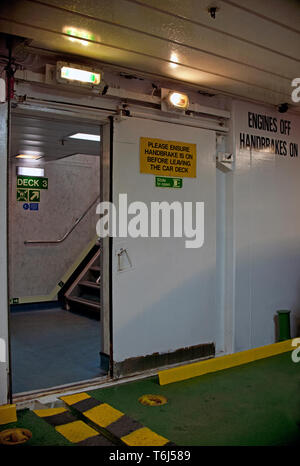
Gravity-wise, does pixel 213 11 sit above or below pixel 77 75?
above

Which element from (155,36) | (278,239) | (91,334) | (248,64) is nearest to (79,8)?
(155,36)

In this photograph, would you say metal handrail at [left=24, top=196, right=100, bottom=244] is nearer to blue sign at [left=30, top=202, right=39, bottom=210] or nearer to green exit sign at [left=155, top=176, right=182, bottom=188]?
blue sign at [left=30, top=202, right=39, bottom=210]

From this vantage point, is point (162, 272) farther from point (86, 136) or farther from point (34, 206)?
point (34, 206)

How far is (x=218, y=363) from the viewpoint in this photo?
183 inches

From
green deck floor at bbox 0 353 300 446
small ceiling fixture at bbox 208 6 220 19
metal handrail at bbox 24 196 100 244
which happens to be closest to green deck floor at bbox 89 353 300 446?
green deck floor at bbox 0 353 300 446

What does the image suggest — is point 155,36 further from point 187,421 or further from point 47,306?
point 47,306

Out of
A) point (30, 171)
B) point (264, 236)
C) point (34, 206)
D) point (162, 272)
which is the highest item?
point (30, 171)

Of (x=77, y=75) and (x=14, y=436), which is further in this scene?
(x=77, y=75)

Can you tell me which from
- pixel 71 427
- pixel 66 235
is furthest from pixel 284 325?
pixel 66 235

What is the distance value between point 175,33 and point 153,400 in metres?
3.02

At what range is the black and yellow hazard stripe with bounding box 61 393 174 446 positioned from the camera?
3057 millimetres

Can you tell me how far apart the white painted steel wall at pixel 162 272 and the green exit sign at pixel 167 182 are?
0.05m

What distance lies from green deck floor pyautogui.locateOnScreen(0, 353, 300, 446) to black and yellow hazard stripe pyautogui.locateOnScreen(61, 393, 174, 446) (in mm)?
93

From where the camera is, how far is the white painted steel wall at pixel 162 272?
4410 millimetres
